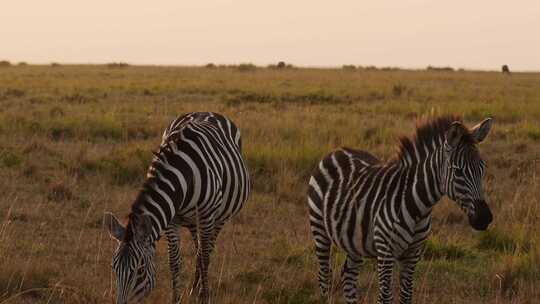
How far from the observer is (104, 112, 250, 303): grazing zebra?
4500mm

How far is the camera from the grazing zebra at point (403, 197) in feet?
15.6

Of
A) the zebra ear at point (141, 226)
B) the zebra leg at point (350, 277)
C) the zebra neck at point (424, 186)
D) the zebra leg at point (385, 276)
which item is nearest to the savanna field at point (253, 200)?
the zebra leg at point (350, 277)

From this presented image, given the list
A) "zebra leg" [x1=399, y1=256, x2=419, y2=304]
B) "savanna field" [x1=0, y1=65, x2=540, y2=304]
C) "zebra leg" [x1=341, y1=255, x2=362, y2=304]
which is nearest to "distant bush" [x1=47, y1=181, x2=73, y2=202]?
"savanna field" [x1=0, y1=65, x2=540, y2=304]

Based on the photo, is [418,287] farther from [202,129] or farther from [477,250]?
[202,129]

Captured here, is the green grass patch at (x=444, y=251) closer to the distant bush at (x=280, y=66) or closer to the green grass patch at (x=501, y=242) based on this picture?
the green grass patch at (x=501, y=242)

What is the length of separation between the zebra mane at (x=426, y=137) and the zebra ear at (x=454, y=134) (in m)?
0.18

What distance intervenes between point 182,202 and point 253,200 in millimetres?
4479

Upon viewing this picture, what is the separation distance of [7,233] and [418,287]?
441 cm

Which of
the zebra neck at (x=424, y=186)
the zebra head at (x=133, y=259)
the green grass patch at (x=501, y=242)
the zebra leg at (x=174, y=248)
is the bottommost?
the green grass patch at (x=501, y=242)

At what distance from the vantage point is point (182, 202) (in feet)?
18.0

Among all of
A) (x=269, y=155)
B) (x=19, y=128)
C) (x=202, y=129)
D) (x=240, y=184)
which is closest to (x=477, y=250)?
(x=240, y=184)

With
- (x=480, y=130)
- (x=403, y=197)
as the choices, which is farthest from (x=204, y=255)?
(x=480, y=130)

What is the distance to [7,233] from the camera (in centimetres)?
796

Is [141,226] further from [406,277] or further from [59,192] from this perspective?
[59,192]
